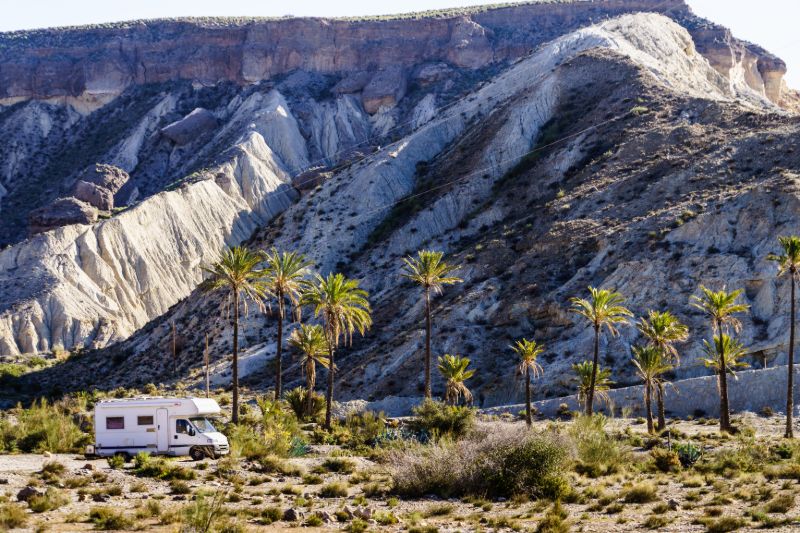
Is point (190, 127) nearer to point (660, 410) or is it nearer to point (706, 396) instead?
point (706, 396)

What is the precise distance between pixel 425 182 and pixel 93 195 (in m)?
46.2

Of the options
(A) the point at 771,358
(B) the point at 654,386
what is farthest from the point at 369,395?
(A) the point at 771,358

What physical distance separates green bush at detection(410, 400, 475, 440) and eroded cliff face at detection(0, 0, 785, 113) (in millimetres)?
103911

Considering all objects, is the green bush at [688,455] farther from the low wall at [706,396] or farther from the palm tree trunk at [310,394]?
the palm tree trunk at [310,394]

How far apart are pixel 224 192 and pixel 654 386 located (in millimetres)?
78846

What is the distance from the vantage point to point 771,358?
5500 centimetres

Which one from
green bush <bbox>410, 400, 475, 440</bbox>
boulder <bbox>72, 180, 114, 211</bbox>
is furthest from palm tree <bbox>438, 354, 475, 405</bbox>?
boulder <bbox>72, 180, 114, 211</bbox>

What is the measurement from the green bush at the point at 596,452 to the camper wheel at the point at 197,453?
1315cm

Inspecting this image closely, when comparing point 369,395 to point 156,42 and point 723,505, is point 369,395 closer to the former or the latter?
point 723,505

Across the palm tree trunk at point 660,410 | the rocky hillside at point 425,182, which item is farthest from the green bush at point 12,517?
the rocky hillside at point 425,182

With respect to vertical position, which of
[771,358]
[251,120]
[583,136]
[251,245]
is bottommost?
[771,358]

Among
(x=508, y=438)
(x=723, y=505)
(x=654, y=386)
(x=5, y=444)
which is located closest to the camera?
(x=723, y=505)

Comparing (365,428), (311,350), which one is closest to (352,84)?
(311,350)

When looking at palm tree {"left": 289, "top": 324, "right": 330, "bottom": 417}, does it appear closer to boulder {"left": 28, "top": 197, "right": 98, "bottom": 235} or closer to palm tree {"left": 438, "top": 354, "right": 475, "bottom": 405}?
palm tree {"left": 438, "top": 354, "right": 475, "bottom": 405}
